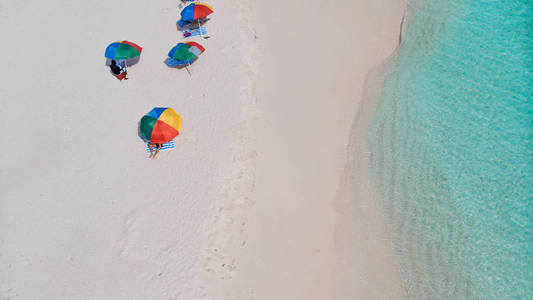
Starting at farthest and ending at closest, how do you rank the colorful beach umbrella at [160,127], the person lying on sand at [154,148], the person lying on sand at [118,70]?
the person lying on sand at [118,70], the person lying on sand at [154,148], the colorful beach umbrella at [160,127]

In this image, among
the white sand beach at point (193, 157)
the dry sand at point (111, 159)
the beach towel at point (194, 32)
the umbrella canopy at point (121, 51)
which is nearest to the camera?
the white sand beach at point (193, 157)

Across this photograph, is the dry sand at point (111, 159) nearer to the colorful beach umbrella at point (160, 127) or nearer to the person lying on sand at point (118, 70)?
the person lying on sand at point (118, 70)

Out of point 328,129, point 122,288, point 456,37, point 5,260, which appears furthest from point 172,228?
point 456,37

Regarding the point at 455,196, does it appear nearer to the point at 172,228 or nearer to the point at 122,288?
the point at 172,228

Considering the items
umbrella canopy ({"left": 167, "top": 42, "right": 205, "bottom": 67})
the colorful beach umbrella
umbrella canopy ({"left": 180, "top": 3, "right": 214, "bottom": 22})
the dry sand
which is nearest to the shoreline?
the dry sand

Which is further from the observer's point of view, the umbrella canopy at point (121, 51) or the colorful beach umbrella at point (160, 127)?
the umbrella canopy at point (121, 51)

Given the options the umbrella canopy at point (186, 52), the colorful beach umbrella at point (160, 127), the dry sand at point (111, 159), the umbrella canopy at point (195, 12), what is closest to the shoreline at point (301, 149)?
the dry sand at point (111, 159)

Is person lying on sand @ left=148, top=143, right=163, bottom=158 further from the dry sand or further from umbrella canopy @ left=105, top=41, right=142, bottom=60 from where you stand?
umbrella canopy @ left=105, top=41, right=142, bottom=60
